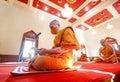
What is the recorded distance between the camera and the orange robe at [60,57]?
138cm

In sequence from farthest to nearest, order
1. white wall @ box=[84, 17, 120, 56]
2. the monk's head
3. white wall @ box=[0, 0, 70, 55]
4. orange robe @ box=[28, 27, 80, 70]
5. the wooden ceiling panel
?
white wall @ box=[84, 17, 120, 56] → the wooden ceiling panel → white wall @ box=[0, 0, 70, 55] → the monk's head → orange robe @ box=[28, 27, 80, 70]

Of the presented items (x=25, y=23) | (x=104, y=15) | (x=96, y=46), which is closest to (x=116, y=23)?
(x=104, y=15)

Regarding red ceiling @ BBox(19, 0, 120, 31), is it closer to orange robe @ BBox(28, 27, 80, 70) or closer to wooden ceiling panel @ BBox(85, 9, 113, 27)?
wooden ceiling panel @ BBox(85, 9, 113, 27)

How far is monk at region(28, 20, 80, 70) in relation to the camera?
54.8 inches

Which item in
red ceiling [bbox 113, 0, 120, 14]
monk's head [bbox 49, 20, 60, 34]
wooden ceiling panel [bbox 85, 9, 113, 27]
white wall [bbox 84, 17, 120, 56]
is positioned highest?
red ceiling [bbox 113, 0, 120, 14]

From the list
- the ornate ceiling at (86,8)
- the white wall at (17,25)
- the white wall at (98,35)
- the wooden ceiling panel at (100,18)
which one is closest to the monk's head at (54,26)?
the ornate ceiling at (86,8)

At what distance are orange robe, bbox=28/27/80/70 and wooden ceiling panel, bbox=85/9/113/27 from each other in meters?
5.33

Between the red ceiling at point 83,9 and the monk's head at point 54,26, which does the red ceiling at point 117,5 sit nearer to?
the red ceiling at point 83,9

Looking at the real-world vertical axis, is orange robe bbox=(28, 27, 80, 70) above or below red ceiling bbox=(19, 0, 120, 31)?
below

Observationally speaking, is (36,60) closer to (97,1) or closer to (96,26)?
(97,1)

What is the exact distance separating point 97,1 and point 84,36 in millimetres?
4115

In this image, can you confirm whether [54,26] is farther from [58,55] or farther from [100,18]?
[100,18]

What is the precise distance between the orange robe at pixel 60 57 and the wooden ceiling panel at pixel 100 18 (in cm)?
533

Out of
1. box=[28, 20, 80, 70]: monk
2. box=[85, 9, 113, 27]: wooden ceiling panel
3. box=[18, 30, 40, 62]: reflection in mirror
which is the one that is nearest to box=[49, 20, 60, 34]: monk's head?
box=[28, 20, 80, 70]: monk
